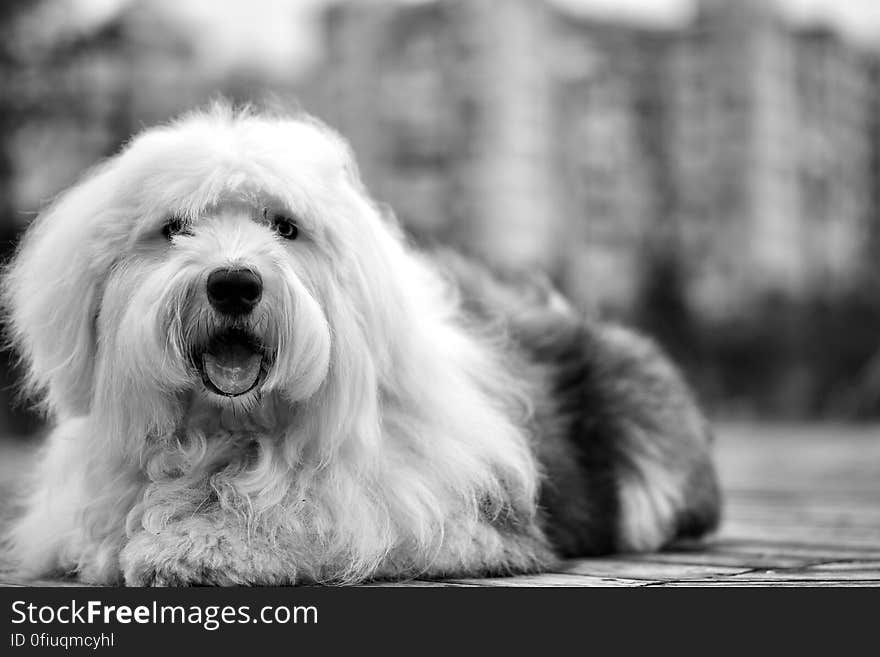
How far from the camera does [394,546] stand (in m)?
4.14

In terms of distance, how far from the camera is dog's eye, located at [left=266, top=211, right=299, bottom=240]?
13.1 feet

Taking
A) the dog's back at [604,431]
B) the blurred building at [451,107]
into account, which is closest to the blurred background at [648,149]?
the blurred building at [451,107]

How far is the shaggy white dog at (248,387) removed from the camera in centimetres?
379

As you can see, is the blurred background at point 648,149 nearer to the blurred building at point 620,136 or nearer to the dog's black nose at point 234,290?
the blurred building at point 620,136

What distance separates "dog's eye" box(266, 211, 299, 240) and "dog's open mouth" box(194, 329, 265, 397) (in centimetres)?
40

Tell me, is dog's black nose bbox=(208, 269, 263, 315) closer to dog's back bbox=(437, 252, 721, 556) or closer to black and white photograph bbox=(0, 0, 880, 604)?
black and white photograph bbox=(0, 0, 880, 604)

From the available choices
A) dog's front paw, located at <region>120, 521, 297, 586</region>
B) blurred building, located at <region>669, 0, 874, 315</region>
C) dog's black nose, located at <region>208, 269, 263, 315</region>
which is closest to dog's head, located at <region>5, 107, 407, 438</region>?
dog's black nose, located at <region>208, 269, 263, 315</region>

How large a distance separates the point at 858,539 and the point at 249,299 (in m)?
3.11

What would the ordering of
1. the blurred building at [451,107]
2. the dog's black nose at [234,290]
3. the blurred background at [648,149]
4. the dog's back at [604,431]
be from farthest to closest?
the blurred building at [451,107] → the blurred background at [648,149] → the dog's back at [604,431] → the dog's black nose at [234,290]

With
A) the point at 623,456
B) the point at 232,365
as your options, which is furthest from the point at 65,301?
the point at 623,456

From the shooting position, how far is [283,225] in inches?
158

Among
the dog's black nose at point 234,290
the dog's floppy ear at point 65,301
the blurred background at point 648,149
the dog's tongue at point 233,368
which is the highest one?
the blurred background at point 648,149

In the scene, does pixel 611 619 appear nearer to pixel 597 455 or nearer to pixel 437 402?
pixel 437 402

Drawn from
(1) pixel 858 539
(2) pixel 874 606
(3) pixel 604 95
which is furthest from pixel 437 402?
(3) pixel 604 95
